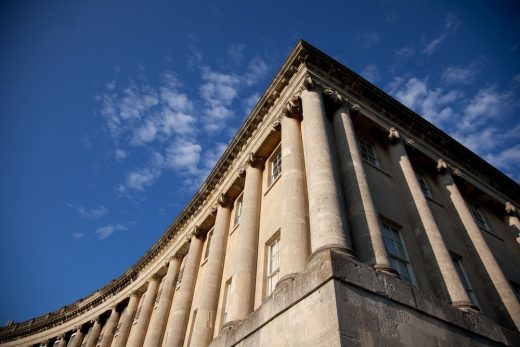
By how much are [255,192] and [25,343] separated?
42.4 metres

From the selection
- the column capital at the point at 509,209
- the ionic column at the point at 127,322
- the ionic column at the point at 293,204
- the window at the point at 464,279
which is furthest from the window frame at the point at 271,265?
the ionic column at the point at 127,322

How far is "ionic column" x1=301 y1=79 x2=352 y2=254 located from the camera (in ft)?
28.2

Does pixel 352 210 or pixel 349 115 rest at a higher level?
pixel 349 115

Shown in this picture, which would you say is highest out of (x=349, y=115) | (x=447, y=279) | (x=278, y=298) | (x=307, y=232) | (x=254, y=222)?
(x=349, y=115)

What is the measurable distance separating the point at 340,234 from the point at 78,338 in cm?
3515

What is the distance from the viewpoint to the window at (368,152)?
15.0m

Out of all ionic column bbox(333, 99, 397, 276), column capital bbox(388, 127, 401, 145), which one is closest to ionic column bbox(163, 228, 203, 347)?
ionic column bbox(333, 99, 397, 276)

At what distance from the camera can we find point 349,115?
47.5 ft

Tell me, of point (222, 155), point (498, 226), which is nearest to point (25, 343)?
point (222, 155)

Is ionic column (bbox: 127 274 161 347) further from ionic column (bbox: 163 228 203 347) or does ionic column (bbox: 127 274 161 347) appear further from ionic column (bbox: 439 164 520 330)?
ionic column (bbox: 439 164 520 330)

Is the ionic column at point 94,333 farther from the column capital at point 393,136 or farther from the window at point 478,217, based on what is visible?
the window at point 478,217

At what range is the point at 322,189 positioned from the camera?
9.75 metres

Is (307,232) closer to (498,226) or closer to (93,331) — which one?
(498,226)

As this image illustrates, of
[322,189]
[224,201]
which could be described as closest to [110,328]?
[224,201]
